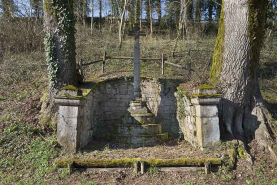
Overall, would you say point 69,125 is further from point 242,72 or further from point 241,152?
point 242,72

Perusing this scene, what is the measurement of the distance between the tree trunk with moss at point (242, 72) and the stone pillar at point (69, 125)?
3.85 metres

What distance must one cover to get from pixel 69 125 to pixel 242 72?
474cm

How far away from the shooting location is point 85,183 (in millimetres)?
4832

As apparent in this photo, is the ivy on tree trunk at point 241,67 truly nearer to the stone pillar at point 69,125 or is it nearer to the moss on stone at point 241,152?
the moss on stone at point 241,152

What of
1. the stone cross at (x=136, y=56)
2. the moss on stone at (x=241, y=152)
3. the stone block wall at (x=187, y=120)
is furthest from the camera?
the stone cross at (x=136, y=56)

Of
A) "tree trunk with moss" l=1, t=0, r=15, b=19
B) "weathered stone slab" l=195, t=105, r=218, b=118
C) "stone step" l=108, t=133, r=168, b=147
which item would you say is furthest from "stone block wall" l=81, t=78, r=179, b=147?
"tree trunk with moss" l=1, t=0, r=15, b=19

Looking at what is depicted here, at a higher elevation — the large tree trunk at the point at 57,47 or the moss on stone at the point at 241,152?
the large tree trunk at the point at 57,47

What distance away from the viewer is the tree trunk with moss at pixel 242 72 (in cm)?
632

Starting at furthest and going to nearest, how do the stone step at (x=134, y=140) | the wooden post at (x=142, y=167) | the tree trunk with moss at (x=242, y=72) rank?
the stone step at (x=134, y=140) < the tree trunk with moss at (x=242, y=72) < the wooden post at (x=142, y=167)

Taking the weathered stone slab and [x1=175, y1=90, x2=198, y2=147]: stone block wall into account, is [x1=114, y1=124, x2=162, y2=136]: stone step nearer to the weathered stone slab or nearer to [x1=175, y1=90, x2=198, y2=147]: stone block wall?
[x1=175, y1=90, x2=198, y2=147]: stone block wall

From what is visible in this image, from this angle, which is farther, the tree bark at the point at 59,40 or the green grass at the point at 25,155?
the tree bark at the point at 59,40

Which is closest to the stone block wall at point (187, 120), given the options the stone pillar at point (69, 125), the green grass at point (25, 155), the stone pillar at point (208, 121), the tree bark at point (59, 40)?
the stone pillar at point (208, 121)

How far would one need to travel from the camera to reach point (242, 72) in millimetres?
6340

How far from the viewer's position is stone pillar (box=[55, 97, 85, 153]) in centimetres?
588
